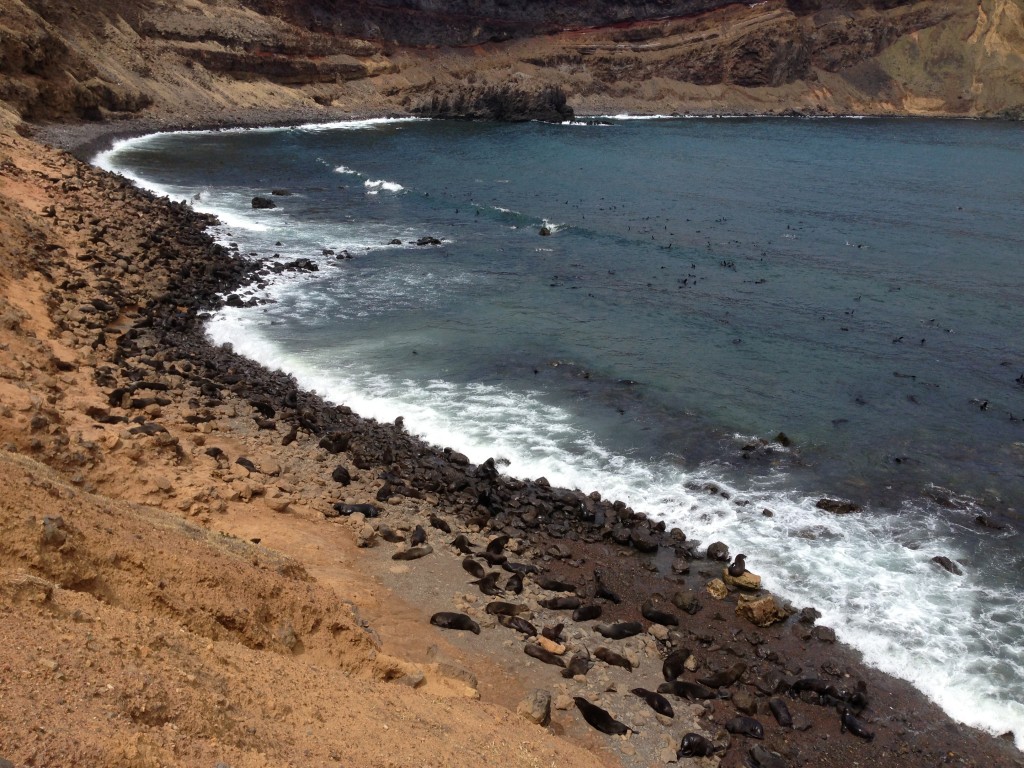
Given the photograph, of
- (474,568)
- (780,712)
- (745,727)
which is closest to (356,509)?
(474,568)

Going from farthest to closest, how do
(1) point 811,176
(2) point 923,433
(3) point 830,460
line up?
(1) point 811,176, (2) point 923,433, (3) point 830,460

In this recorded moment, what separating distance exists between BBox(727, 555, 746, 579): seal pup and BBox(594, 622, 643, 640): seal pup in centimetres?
183

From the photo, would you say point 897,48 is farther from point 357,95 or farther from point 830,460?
point 830,460

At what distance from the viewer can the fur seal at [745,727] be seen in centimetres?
847

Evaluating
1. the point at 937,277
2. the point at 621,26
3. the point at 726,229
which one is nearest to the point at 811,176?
the point at 726,229

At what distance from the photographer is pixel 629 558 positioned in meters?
11.7

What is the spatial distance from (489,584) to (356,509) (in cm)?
260

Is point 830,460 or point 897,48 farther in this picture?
point 897,48

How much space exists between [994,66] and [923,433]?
11689cm

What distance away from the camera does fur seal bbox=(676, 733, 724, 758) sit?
318 inches

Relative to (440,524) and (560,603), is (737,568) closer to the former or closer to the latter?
(560,603)

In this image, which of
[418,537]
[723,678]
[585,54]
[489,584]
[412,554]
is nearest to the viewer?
[723,678]

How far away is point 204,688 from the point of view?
5148mm

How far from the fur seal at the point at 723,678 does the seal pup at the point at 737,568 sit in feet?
6.11
